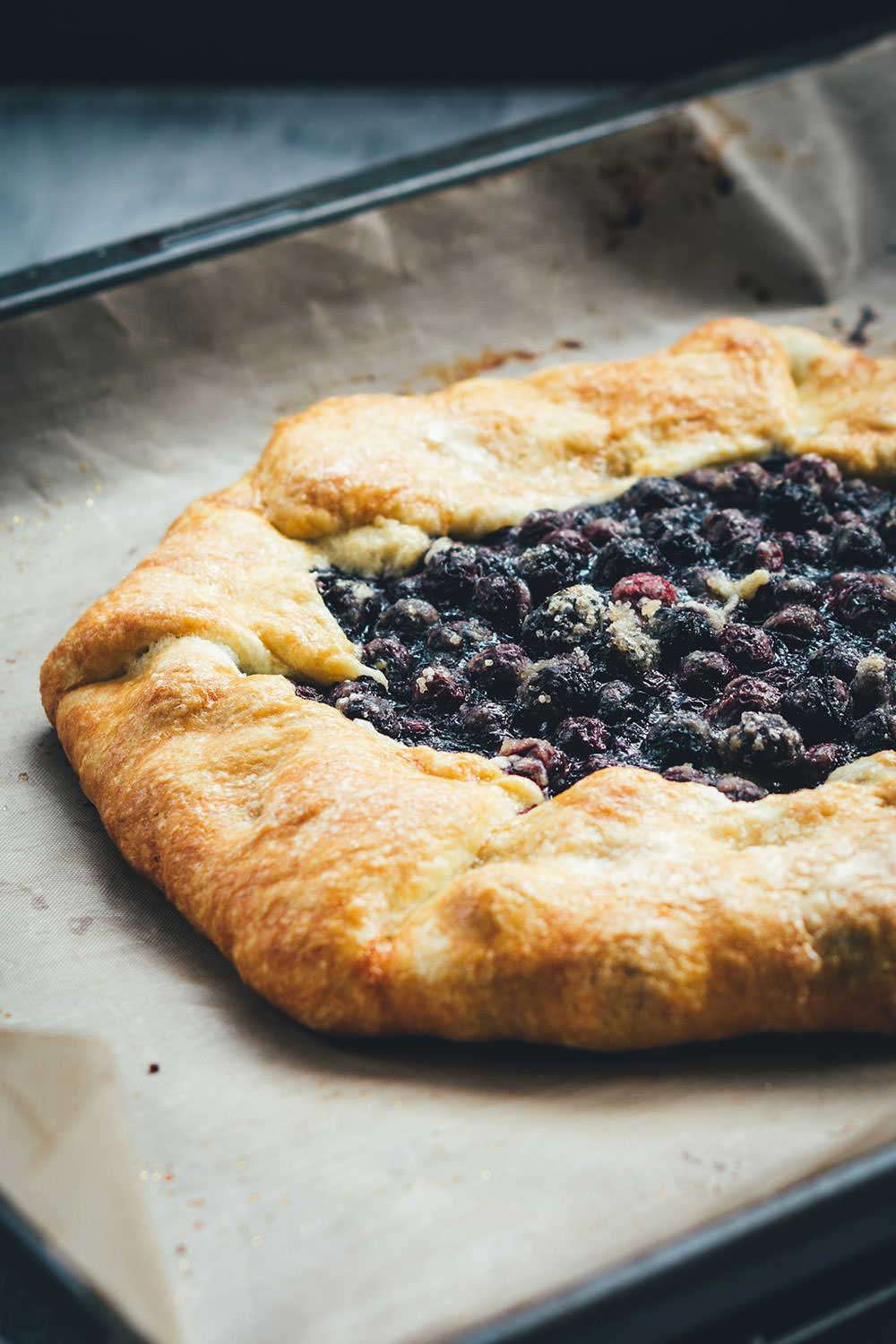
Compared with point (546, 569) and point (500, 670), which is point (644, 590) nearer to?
point (546, 569)

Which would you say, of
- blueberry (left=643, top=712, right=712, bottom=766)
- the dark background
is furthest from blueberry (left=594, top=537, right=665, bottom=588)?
the dark background

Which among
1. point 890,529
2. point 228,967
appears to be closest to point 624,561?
point 890,529

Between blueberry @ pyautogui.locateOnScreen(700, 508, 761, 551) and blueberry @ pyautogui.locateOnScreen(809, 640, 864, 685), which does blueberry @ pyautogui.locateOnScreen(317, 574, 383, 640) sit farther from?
blueberry @ pyautogui.locateOnScreen(809, 640, 864, 685)

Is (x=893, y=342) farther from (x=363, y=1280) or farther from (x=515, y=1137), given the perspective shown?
(x=363, y=1280)

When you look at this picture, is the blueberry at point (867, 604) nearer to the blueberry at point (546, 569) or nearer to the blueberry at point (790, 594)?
the blueberry at point (790, 594)

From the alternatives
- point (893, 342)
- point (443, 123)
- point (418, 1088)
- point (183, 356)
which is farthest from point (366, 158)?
point (418, 1088)

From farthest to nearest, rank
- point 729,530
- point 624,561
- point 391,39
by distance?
point 391,39 → point 729,530 → point 624,561

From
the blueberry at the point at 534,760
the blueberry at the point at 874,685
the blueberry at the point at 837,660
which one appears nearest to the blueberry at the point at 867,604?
the blueberry at the point at 837,660
